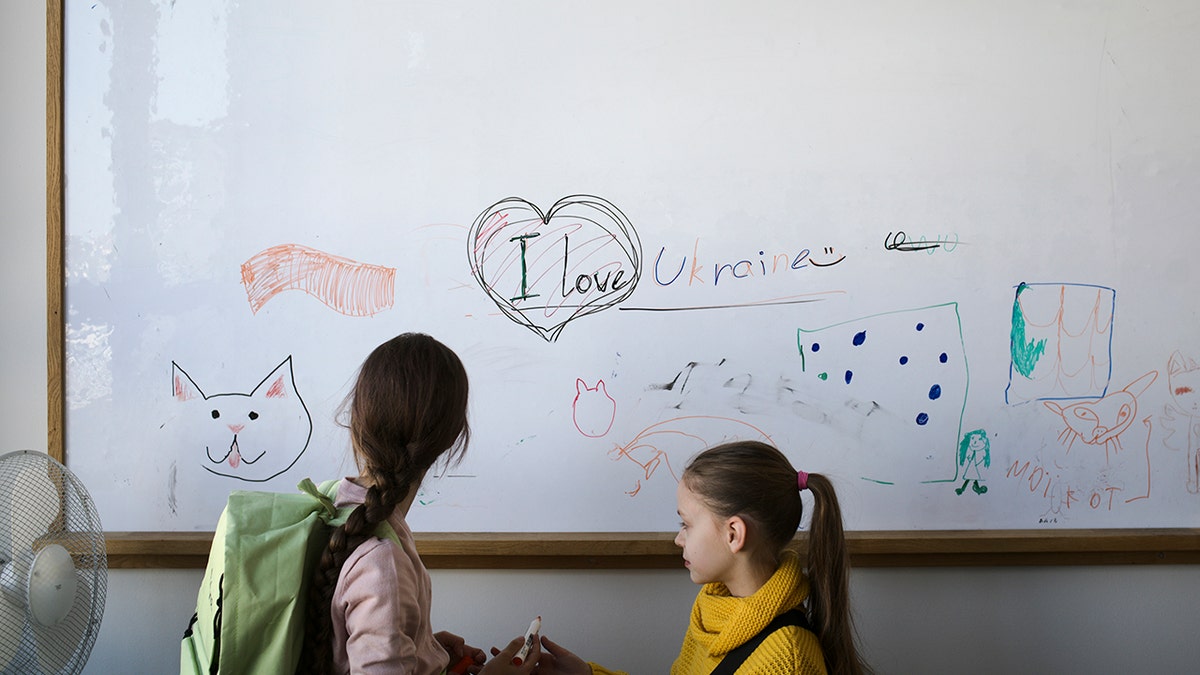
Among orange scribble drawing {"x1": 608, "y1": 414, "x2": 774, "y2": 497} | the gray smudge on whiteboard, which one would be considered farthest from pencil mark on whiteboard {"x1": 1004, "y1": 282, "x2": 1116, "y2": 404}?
the gray smudge on whiteboard

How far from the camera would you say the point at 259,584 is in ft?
3.44

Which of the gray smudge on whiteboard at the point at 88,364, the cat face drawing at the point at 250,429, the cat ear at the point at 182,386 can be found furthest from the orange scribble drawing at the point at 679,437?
the gray smudge on whiteboard at the point at 88,364

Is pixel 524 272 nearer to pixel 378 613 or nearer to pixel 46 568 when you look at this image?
pixel 378 613

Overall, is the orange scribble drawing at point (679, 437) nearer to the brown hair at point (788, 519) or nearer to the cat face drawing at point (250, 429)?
the brown hair at point (788, 519)

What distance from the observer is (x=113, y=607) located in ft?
5.63

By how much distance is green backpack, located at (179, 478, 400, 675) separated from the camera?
1.04m

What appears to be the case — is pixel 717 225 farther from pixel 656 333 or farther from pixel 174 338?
pixel 174 338

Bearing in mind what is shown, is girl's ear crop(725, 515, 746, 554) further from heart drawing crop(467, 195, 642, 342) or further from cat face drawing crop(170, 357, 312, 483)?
cat face drawing crop(170, 357, 312, 483)

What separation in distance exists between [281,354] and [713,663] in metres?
0.99

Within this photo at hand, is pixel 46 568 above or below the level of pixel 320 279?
below

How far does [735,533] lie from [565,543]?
0.46m

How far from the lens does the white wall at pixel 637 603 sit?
67.1 inches

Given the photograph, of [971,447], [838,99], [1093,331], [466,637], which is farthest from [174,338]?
[1093,331]

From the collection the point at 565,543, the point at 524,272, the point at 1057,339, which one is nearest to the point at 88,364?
the point at 524,272
